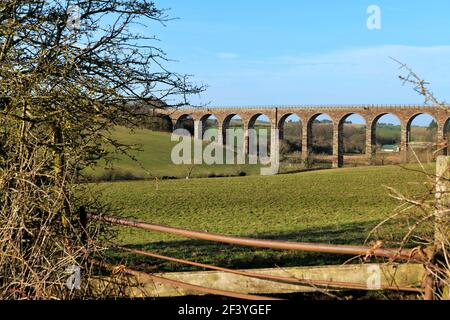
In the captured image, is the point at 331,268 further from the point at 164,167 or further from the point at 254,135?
the point at 254,135

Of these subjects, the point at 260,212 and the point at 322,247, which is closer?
the point at 322,247

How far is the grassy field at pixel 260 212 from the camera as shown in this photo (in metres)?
8.06

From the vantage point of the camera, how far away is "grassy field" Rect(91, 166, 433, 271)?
8062mm

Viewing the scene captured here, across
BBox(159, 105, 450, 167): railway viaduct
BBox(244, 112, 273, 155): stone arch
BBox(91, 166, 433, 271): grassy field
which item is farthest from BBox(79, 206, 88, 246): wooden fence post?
BBox(244, 112, 273, 155): stone arch

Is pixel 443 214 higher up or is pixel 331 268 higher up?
pixel 443 214

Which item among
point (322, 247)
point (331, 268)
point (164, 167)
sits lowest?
point (164, 167)

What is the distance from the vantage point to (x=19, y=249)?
3.63 m

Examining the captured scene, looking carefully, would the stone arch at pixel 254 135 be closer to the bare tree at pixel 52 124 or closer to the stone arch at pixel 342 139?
the stone arch at pixel 342 139

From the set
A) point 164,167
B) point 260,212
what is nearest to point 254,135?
point 164,167

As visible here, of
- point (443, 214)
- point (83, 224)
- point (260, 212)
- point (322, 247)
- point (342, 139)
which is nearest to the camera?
point (443, 214)

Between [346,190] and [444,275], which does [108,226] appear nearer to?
[444,275]

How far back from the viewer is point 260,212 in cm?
1938
